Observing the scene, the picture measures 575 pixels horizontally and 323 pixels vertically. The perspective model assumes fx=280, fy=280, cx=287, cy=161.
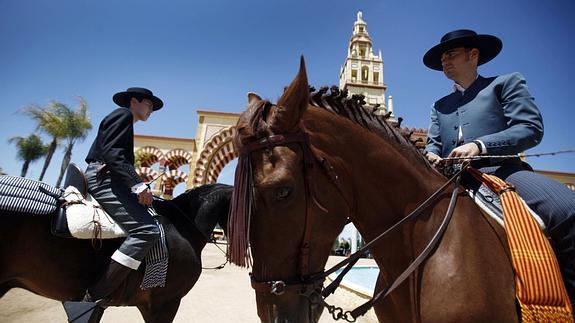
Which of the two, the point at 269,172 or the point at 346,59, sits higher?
the point at 346,59

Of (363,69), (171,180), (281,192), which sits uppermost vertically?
(363,69)

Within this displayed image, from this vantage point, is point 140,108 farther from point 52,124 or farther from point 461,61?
point 52,124

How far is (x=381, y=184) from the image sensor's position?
5.00 ft

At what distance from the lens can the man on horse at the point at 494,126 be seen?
1403mm

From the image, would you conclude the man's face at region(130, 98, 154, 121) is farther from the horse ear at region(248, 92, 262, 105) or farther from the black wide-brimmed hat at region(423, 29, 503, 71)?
the black wide-brimmed hat at region(423, 29, 503, 71)

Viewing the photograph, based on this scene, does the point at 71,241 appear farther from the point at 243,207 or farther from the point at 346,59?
the point at 346,59

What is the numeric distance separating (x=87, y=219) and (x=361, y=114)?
2.46 meters

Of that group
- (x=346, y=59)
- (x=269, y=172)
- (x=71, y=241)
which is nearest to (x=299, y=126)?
(x=269, y=172)

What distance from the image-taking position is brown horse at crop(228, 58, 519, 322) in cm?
125

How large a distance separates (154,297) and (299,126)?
2.57 metres

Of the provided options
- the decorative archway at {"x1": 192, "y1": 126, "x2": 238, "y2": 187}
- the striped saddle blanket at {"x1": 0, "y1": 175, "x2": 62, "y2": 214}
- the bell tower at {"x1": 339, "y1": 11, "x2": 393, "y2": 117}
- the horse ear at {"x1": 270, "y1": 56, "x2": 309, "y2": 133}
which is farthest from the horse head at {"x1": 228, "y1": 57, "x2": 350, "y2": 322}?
the bell tower at {"x1": 339, "y1": 11, "x2": 393, "y2": 117}

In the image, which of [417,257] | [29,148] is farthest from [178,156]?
[417,257]

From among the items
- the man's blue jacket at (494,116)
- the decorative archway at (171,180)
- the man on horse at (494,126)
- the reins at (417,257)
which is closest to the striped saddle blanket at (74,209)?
the reins at (417,257)

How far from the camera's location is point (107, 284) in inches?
98.3
